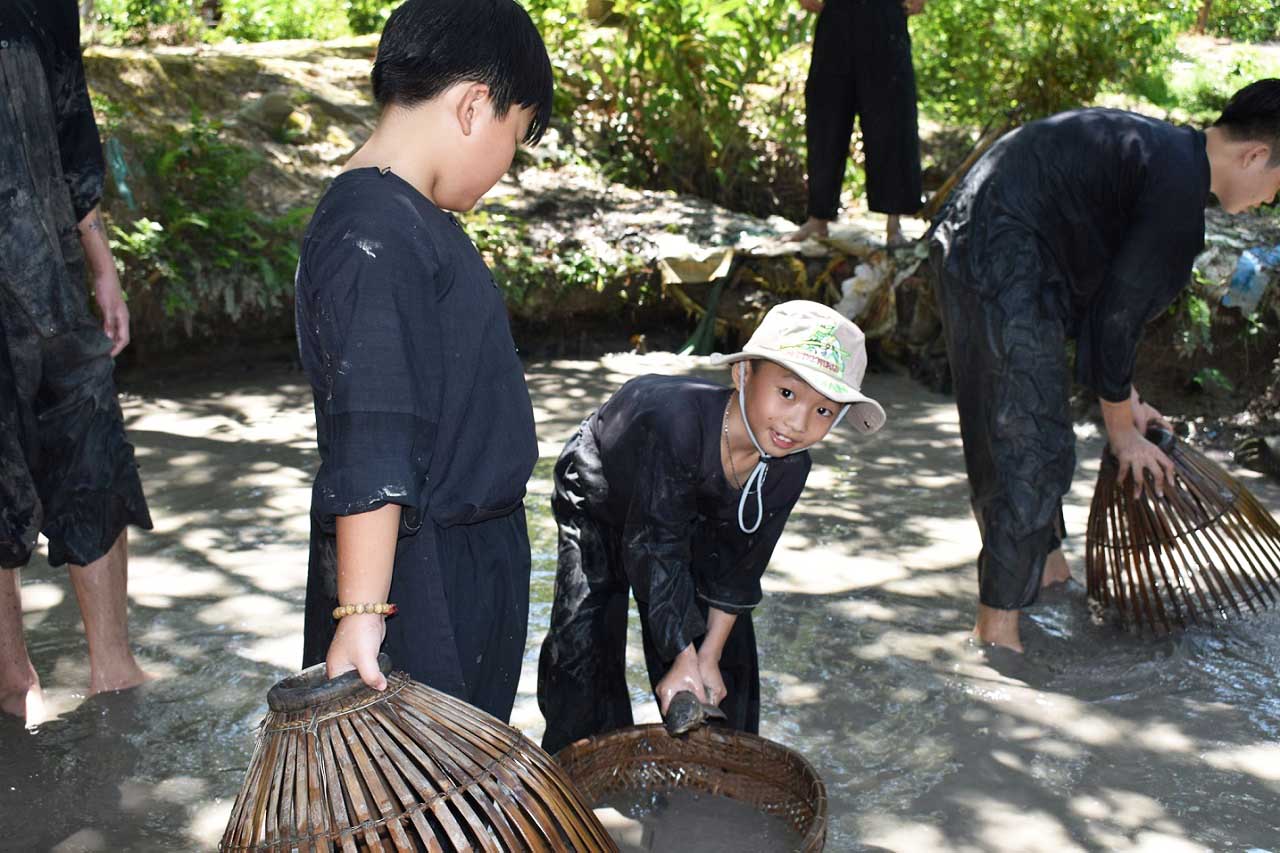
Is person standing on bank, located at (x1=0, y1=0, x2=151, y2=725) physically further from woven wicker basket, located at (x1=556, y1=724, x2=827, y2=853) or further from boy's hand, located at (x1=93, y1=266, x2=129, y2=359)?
woven wicker basket, located at (x1=556, y1=724, x2=827, y2=853)

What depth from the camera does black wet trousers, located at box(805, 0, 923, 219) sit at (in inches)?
267

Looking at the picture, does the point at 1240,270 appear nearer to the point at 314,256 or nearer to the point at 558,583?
the point at 558,583

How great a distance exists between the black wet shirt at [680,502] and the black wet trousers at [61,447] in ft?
4.26

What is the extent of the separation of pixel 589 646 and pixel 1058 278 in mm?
1812

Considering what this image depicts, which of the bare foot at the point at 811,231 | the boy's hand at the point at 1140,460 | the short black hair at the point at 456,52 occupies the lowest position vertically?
the boy's hand at the point at 1140,460

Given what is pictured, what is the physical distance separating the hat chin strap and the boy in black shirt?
0.75 meters

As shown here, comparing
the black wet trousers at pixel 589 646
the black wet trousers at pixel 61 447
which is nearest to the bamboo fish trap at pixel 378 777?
the black wet trousers at pixel 589 646

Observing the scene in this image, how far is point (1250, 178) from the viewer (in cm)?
358

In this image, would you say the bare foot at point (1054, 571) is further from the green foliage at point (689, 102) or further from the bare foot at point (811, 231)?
the green foliage at point (689, 102)

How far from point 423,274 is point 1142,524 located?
9.45 ft

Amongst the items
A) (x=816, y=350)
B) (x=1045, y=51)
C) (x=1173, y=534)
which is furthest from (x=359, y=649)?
(x=1045, y=51)

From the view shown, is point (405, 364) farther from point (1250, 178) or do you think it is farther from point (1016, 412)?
point (1250, 178)

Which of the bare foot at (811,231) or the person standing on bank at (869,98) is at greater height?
the person standing on bank at (869,98)

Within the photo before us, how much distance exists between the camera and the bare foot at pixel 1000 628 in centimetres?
392
